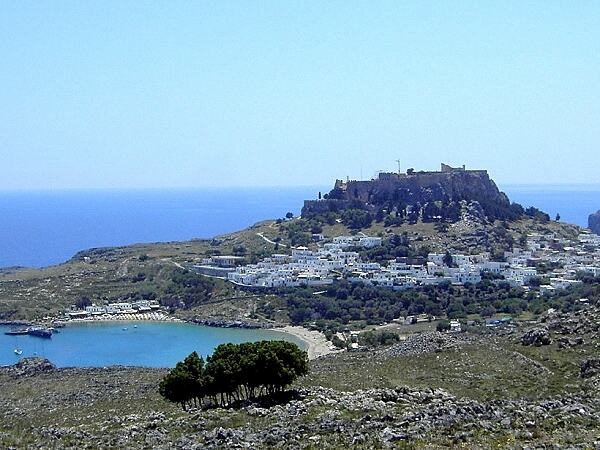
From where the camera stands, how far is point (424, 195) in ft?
356

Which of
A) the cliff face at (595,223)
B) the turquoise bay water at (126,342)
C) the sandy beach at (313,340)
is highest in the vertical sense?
the cliff face at (595,223)

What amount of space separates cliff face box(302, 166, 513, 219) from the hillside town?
12.0m

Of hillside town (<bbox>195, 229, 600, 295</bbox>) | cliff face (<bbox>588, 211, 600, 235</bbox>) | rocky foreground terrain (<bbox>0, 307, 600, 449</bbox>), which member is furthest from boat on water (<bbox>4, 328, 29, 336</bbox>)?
cliff face (<bbox>588, 211, 600, 235</bbox>)

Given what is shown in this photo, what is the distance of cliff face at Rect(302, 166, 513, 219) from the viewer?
10619 centimetres

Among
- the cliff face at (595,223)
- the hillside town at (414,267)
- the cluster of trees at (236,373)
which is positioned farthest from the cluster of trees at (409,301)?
the cliff face at (595,223)

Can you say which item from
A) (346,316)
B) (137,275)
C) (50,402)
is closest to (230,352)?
(50,402)

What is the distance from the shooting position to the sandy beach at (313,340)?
2323 inches

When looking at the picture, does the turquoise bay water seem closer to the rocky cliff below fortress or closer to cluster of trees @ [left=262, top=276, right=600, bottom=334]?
cluster of trees @ [left=262, top=276, right=600, bottom=334]

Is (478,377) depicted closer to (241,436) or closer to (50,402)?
(241,436)

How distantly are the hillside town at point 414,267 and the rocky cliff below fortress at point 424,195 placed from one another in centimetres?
1104

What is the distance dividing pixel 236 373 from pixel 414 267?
60.6 meters

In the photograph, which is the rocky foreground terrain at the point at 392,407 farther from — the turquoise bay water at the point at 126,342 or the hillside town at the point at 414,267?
the hillside town at the point at 414,267

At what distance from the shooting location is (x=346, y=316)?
74125mm

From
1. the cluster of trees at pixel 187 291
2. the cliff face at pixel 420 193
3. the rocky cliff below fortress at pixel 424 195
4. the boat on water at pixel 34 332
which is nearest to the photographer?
the boat on water at pixel 34 332
